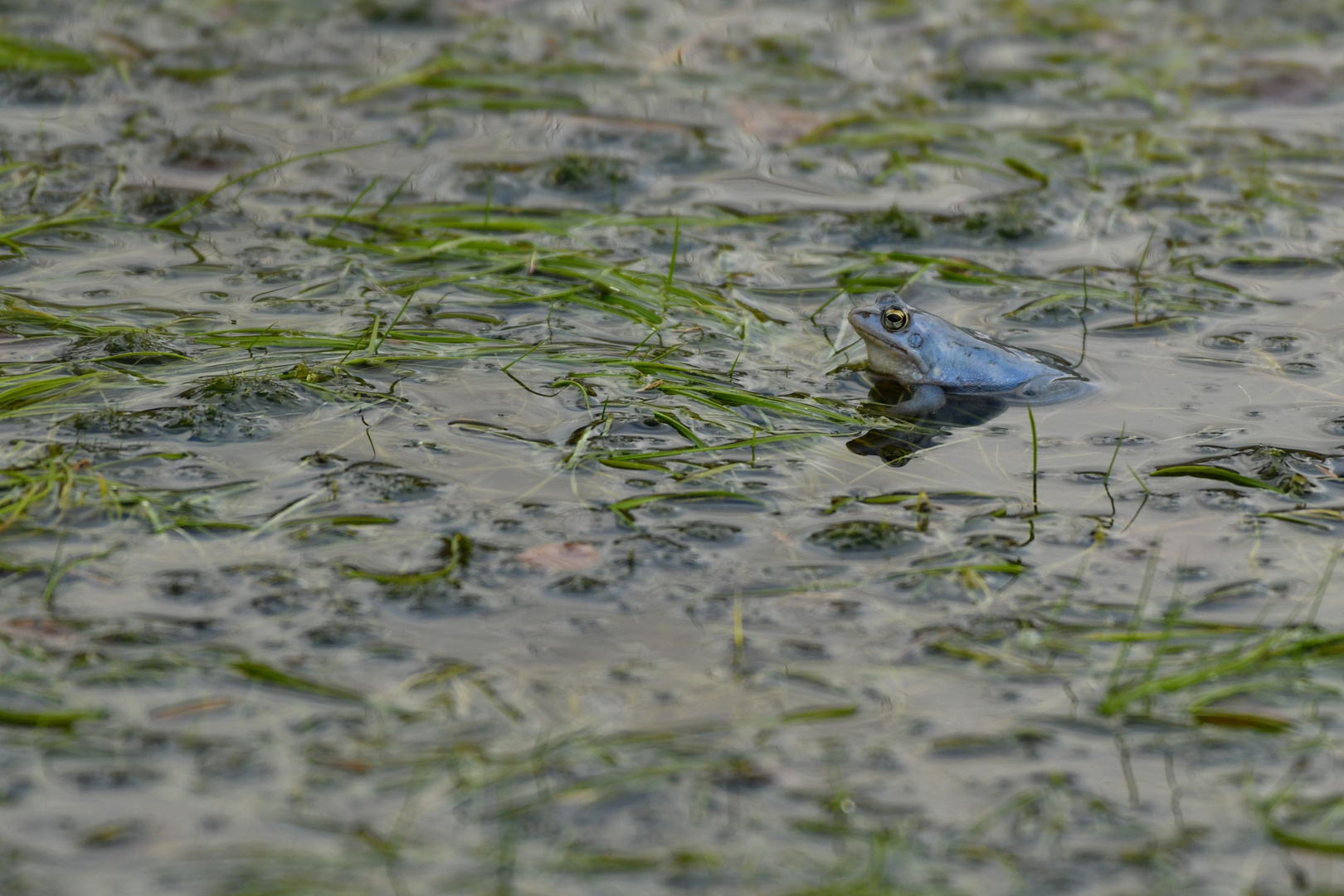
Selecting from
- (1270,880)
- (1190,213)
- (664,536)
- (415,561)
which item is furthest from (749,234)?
(1270,880)

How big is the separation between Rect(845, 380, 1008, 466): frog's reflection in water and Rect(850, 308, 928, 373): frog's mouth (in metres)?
0.13

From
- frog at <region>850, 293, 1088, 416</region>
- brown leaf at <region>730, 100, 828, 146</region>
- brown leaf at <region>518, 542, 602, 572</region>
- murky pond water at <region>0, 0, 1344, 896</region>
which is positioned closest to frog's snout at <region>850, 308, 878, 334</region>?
frog at <region>850, 293, 1088, 416</region>

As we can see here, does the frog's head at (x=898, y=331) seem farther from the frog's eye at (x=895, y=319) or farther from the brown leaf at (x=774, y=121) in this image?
the brown leaf at (x=774, y=121)

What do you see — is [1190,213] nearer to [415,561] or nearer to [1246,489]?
[1246,489]

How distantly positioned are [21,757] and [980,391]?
363cm

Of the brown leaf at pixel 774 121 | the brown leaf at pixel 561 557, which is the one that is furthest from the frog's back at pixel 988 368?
the brown leaf at pixel 774 121

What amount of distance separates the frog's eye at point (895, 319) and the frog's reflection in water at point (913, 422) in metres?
0.26

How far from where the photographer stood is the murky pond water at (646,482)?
9.28 ft

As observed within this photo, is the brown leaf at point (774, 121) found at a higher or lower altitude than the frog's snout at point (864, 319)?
higher

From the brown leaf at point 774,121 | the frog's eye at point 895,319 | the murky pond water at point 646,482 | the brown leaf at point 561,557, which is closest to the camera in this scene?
the murky pond water at point 646,482

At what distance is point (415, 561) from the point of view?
368 cm

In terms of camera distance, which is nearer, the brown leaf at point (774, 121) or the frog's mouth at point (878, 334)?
the frog's mouth at point (878, 334)

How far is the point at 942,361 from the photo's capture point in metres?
5.03

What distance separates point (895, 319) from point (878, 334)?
0.10 m
